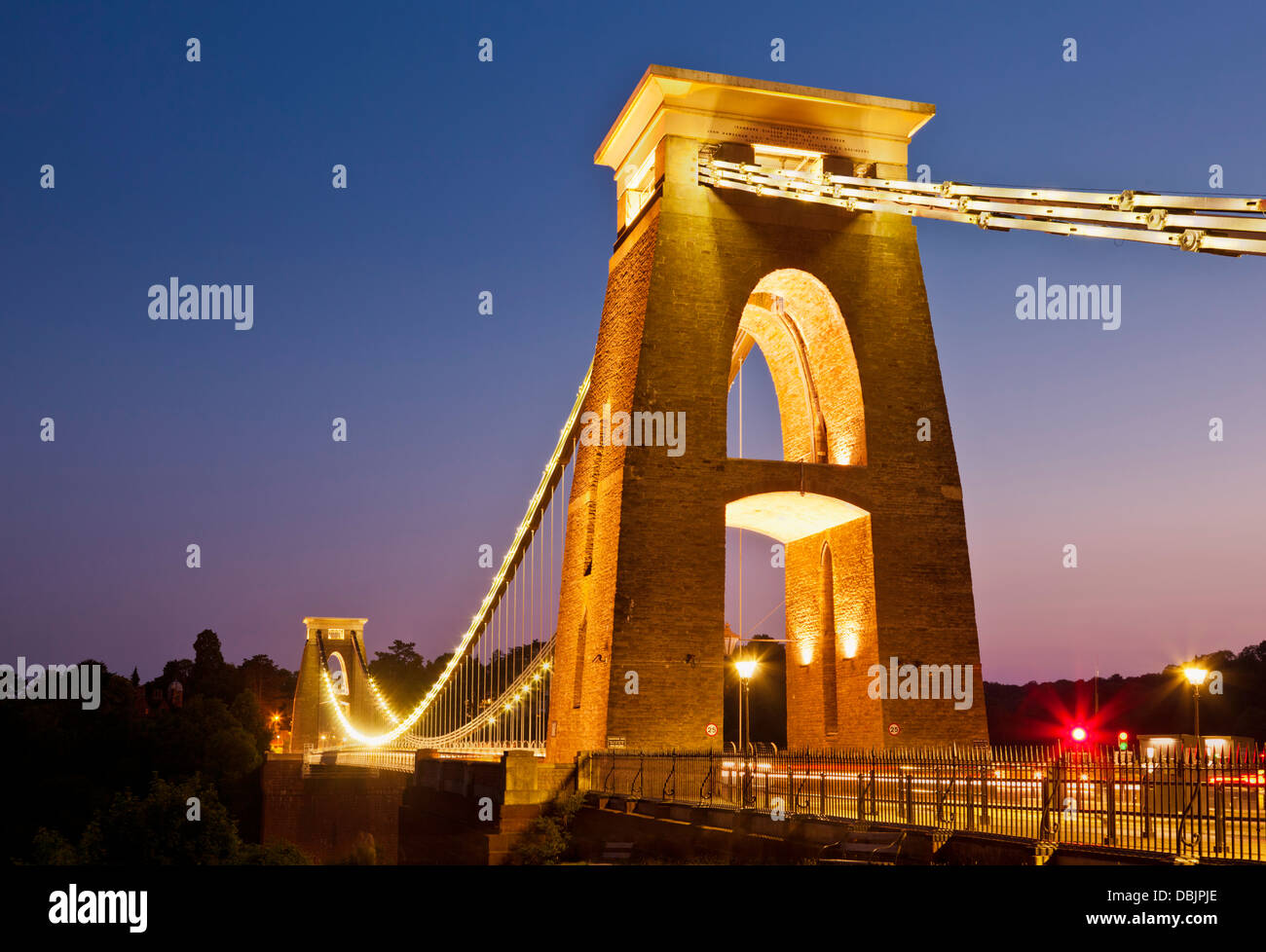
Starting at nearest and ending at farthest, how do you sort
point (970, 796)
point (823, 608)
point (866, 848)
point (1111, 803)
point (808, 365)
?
1. point (1111, 803)
2. point (866, 848)
3. point (970, 796)
4. point (823, 608)
5. point (808, 365)

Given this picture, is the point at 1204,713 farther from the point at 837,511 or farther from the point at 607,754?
the point at 607,754

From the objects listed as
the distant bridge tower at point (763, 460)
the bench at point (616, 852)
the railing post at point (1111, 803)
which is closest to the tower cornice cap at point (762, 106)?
the distant bridge tower at point (763, 460)

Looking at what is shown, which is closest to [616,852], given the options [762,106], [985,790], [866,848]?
[866,848]

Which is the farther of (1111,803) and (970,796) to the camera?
(970,796)

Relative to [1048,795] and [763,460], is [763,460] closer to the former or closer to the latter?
[763,460]

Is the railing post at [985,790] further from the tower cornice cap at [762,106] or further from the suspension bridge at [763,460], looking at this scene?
the tower cornice cap at [762,106]
